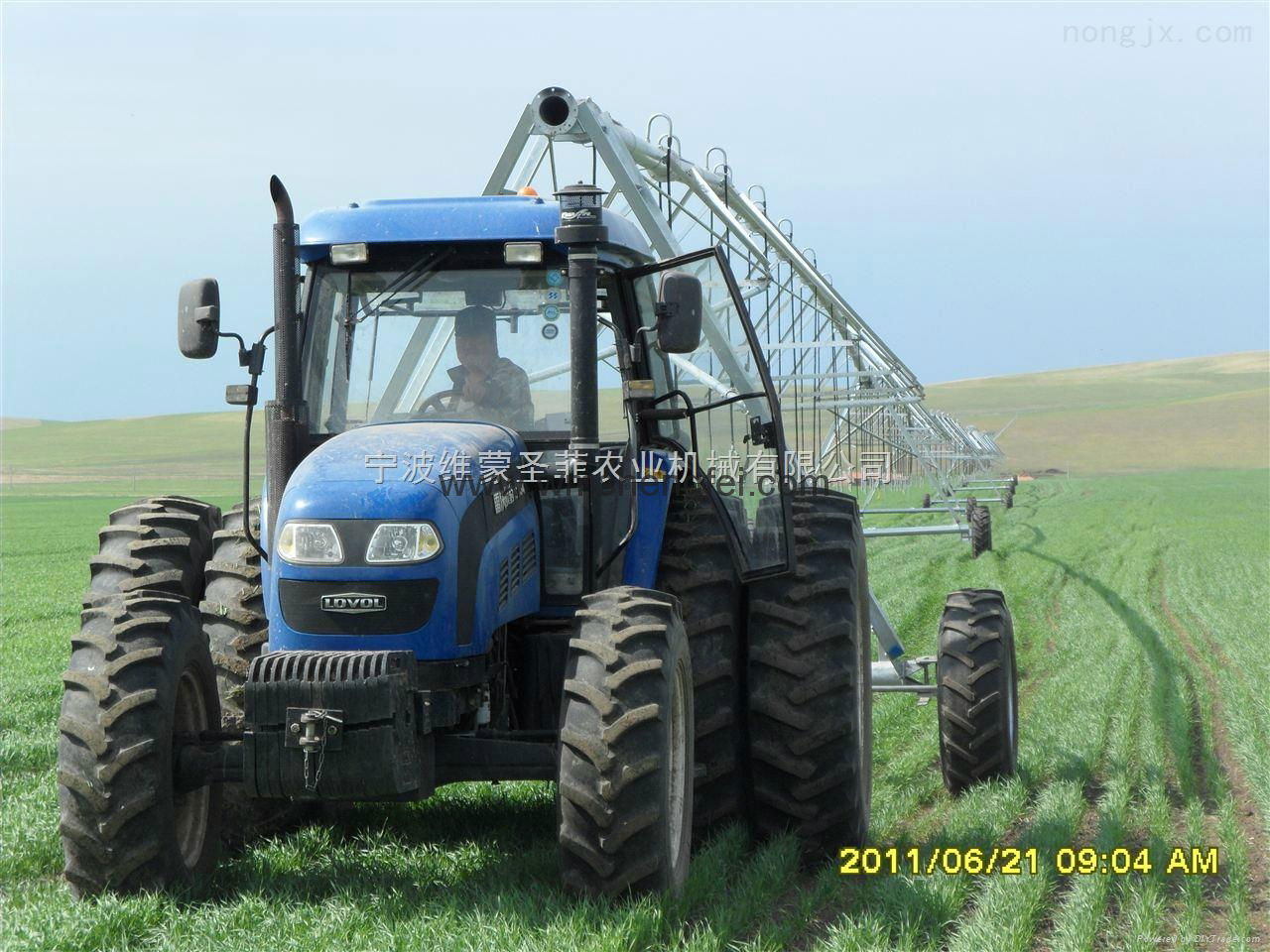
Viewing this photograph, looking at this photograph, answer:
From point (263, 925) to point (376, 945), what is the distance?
1.56ft

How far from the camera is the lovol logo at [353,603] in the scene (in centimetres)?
528

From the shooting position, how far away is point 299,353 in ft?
20.1

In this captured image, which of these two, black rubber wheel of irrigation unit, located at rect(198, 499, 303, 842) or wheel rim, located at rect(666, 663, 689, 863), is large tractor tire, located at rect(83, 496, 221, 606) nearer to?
black rubber wheel of irrigation unit, located at rect(198, 499, 303, 842)

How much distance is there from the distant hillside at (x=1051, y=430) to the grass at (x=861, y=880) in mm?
59462

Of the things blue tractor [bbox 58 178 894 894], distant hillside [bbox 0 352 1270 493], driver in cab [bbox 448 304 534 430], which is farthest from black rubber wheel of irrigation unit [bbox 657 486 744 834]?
distant hillside [bbox 0 352 1270 493]

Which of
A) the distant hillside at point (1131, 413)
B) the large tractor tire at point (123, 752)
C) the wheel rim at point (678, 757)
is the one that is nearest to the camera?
the large tractor tire at point (123, 752)

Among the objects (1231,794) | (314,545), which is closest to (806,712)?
(314,545)

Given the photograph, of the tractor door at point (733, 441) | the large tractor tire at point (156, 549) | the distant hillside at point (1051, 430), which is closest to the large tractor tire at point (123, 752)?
the large tractor tire at point (156, 549)

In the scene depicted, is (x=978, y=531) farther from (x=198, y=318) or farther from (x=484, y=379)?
(x=198, y=318)

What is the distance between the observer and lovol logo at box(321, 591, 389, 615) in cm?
528

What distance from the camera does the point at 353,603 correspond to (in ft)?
17.4

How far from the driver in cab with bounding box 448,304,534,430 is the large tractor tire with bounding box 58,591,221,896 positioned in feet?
4.80

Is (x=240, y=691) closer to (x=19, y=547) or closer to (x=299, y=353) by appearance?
(x=299, y=353)

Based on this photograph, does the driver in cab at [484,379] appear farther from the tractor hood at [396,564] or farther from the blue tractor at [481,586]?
the tractor hood at [396,564]
